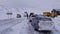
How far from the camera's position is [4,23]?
2164mm

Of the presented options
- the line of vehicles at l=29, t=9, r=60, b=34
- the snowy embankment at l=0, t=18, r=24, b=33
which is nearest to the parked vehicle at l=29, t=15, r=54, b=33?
the line of vehicles at l=29, t=9, r=60, b=34

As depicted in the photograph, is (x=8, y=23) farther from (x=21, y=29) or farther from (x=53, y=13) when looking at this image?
(x=53, y=13)

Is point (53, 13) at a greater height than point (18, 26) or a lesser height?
greater

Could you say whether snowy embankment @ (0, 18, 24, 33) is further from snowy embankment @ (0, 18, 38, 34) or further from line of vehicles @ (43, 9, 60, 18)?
line of vehicles @ (43, 9, 60, 18)

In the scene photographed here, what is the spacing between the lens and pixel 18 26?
2.16 metres

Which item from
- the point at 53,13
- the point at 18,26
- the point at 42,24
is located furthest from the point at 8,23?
the point at 53,13

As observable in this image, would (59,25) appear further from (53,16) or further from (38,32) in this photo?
(38,32)

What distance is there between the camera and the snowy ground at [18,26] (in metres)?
2.11

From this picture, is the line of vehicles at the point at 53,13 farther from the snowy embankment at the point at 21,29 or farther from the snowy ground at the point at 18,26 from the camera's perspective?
the snowy embankment at the point at 21,29

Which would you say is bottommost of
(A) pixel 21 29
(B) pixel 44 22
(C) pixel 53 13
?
(A) pixel 21 29

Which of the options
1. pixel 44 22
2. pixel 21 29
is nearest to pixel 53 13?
pixel 44 22

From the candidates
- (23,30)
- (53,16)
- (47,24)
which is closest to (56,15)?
(53,16)

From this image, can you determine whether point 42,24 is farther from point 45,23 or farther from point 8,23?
point 8,23

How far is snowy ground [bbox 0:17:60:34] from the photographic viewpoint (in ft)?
6.93
